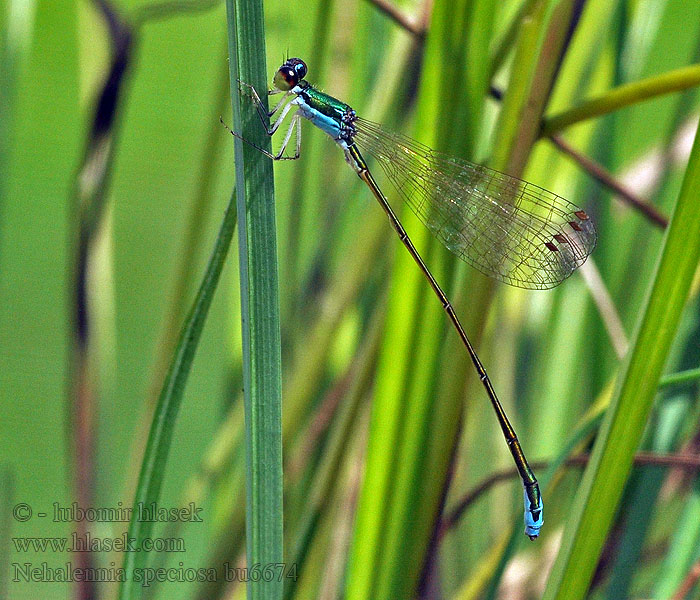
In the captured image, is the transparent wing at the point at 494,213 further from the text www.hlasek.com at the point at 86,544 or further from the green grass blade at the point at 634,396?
the text www.hlasek.com at the point at 86,544

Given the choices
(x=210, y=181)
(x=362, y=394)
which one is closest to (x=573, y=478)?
(x=362, y=394)

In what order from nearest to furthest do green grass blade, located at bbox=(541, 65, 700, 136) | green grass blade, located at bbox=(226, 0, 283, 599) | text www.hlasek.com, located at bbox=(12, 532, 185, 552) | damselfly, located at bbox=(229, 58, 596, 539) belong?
green grass blade, located at bbox=(226, 0, 283, 599), green grass blade, located at bbox=(541, 65, 700, 136), damselfly, located at bbox=(229, 58, 596, 539), text www.hlasek.com, located at bbox=(12, 532, 185, 552)

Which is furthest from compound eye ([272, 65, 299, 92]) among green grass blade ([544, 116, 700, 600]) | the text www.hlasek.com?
the text www.hlasek.com

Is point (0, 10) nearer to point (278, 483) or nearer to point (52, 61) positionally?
point (52, 61)
